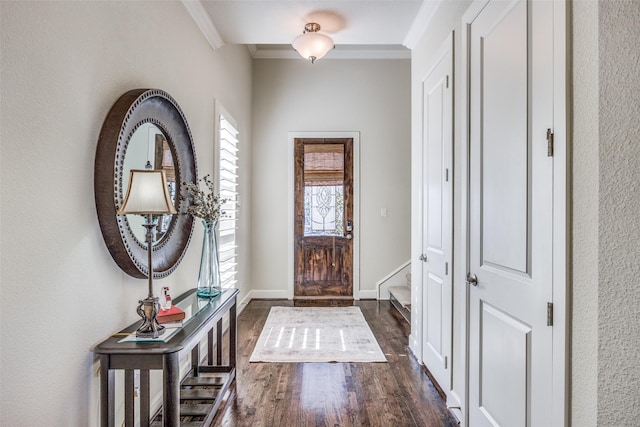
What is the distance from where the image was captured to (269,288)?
5418mm

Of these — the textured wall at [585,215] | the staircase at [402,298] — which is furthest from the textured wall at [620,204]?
the staircase at [402,298]

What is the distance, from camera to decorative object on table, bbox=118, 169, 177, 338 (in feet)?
5.32

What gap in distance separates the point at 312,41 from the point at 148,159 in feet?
6.16

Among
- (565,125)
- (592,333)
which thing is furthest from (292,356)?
(565,125)

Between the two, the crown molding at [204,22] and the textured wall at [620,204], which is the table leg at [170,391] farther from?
the crown molding at [204,22]

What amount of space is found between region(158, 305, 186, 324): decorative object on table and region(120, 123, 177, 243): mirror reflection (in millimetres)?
388

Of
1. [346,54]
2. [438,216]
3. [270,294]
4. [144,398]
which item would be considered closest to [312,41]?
[438,216]

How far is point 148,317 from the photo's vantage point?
5.73ft

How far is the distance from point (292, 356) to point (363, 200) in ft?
8.75

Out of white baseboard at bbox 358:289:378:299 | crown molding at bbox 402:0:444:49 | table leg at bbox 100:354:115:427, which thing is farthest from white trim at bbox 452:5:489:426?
white baseboard at bbox 358:289:378:299

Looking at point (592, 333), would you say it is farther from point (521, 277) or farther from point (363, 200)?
point (363, 200)

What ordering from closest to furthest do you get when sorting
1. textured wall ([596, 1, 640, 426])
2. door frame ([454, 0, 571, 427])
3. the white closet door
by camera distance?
1. textured wall ([596, 1, 640, 426])
2. door frame ([454, 0, 571, 427])
3. the white closet door

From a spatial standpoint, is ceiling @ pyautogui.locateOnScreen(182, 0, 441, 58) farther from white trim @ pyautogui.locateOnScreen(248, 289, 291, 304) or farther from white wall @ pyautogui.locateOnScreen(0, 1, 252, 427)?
white trim @ pyautogui.locateOnScreen(248, 289, 291, 304)

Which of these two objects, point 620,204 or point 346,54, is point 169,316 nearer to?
point 620,204
